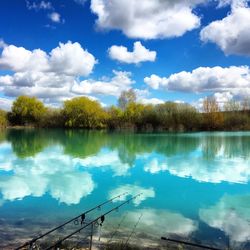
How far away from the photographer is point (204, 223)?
8.07 meters

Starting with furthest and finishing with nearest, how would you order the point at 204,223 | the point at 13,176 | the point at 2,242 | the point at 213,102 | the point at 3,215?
the point at 213,102, the point at 13,176, the point at 3,215, the point at 204,223, the point at 2,242

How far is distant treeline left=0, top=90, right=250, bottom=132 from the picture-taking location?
62500 millimetres

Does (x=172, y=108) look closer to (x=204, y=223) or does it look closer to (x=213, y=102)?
(x=213, y=102)

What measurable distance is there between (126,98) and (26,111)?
86.5 feet

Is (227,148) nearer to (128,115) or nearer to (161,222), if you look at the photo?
(161,222)

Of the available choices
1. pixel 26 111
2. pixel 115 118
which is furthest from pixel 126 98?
pixel 26 111

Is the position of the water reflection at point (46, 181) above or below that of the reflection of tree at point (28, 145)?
below

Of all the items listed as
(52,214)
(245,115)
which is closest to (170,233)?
(52,214)

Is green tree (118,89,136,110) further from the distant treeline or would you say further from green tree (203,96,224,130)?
green tree (203,96,224,130)

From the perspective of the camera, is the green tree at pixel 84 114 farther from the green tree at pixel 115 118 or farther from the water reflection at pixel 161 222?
the water reflection at pixel 161 222

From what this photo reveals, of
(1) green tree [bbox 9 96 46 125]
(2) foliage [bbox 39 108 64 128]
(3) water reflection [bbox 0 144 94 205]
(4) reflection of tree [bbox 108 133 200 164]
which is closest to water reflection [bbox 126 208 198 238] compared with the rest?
(3) water reflection [bbox 0 144 94 205]

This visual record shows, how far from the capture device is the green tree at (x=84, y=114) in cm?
7300

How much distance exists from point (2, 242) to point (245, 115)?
64.8 m

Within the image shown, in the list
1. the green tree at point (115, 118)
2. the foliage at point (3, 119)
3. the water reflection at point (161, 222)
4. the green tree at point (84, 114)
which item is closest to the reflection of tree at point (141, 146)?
the water reflection at point (161, 222)
